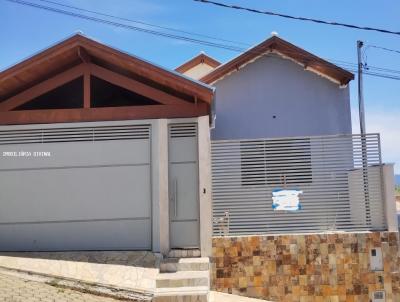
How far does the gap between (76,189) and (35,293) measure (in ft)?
9.19

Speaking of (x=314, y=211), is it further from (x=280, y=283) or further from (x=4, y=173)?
(x=4, y=173)

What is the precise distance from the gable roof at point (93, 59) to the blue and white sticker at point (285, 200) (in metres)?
2.47

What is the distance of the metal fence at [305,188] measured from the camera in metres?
9.08

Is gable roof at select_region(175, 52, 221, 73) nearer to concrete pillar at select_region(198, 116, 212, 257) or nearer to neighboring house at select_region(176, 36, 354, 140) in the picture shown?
neighboring house at select_region(176, 36, 354, 140)

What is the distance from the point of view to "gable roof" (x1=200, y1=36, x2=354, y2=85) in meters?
12.8

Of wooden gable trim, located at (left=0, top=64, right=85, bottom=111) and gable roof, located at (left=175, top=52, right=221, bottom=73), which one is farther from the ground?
gable roof, located at (left=175, top=52, right=221, bottom=73)

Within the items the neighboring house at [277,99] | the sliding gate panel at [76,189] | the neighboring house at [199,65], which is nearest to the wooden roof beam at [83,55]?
the sliding gate panel at [76,189]

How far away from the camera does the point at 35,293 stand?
691 cm

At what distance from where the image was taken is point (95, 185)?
9.30m

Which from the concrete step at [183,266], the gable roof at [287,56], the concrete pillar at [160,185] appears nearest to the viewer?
the concrete step at [183,266]

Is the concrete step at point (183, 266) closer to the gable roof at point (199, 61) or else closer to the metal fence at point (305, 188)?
the metal fence at point (305, 188)

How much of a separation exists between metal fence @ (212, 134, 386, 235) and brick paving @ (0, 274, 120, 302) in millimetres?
3101

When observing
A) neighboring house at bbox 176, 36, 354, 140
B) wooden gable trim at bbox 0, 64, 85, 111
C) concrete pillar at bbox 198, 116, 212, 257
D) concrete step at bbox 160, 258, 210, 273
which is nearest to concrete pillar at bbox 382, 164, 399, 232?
concrete pillar at bbox 198, 116, 212, 257

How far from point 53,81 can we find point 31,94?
21.8 inches
